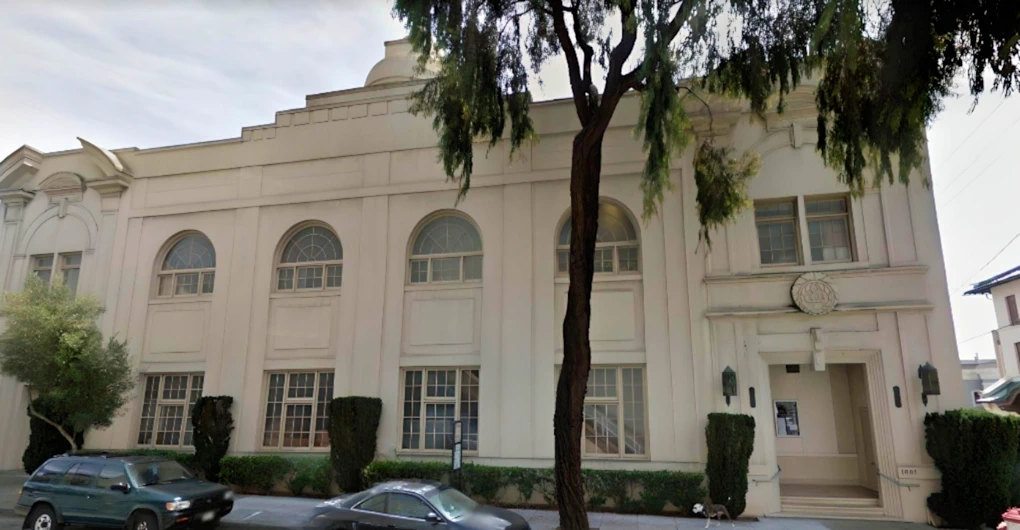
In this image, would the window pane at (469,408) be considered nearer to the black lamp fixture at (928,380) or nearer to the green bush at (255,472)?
the green bush at (255,472)

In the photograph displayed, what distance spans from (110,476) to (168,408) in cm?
668

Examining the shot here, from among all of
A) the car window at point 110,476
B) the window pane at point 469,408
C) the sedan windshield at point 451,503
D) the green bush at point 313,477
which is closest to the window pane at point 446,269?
the window pane at point 469,408

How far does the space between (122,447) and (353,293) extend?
787 centimetres

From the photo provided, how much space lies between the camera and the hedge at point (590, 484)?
41.4 feet

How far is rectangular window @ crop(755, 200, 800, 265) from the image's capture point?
1412cm

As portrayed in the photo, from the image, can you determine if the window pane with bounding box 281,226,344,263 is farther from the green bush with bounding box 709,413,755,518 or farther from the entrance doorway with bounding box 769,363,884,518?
the entrance doorway with bounding box 769,363,884,518

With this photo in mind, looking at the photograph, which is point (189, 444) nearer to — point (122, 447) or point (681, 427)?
point (122, 447)

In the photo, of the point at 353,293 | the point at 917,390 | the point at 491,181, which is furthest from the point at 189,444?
the point at 917,390

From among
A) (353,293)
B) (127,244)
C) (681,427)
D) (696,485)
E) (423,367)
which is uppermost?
(127,244)

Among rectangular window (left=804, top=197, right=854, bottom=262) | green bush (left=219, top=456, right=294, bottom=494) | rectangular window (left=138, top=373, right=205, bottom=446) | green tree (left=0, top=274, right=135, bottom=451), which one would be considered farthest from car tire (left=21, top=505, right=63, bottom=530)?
rectangular window (left=804, top=197, right=854, bottom=262)

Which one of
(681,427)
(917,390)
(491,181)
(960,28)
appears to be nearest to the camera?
(960,28)

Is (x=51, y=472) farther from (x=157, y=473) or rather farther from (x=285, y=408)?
(x=285, y=408)

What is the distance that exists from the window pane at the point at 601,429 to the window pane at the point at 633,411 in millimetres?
232

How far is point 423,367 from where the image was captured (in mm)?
15383
